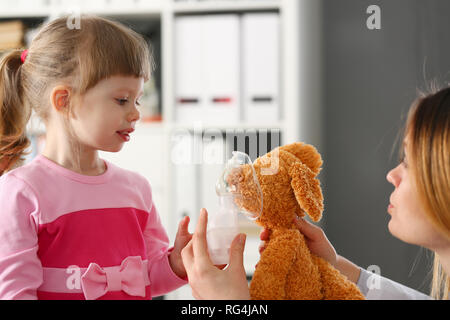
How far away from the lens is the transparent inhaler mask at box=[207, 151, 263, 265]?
28.6 inches

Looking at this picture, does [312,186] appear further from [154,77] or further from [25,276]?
[154,77]

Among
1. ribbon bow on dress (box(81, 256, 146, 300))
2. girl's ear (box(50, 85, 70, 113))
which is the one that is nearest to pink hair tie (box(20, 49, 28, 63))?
girl's ear (box(50, 85, 70, 113))

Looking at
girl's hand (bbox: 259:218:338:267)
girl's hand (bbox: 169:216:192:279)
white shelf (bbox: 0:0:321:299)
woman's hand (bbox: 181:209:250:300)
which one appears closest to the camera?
woman's hand (bbox: 181:209:250:300)

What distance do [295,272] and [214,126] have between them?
123 cm

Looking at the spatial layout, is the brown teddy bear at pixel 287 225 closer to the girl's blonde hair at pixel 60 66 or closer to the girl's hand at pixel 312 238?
the girl's hand at pixel 312 238

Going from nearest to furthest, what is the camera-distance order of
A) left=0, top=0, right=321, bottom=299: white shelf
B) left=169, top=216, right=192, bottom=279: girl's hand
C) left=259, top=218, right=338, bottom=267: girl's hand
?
left=259, top=218, right=338, bottom=267: girl's hand < left=169, top=216, right=192, bottom=279: girl's hand < left=0, top=0, right=321, bottom=299: white shelf

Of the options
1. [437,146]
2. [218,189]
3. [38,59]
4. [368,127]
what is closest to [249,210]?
[218,189]

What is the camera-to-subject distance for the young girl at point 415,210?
69 cm

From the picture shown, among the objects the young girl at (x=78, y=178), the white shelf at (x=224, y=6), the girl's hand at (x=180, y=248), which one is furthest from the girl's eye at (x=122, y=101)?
the white shelf at (x=224, y=6)

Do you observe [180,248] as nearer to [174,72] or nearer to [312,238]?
[312,238]

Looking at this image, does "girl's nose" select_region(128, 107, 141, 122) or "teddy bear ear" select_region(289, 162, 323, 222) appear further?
"girl's nose" select_region(128, 107, 141, 122)

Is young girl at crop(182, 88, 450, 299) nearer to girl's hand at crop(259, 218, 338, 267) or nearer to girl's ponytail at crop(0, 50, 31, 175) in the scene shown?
girl's hand at crop(259, 218, 338, 267)
